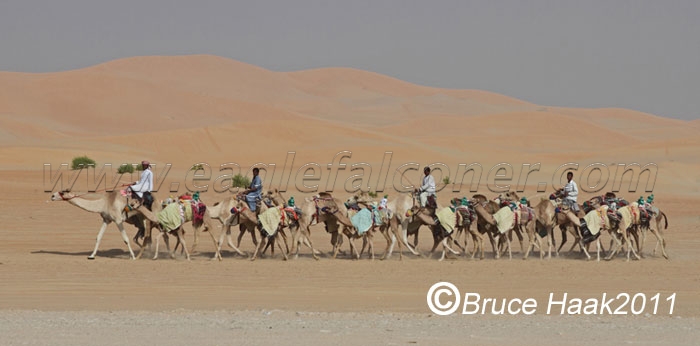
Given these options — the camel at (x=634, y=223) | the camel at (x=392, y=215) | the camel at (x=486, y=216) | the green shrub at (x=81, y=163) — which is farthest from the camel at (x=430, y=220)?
the green shrub at (x=81, y=163)

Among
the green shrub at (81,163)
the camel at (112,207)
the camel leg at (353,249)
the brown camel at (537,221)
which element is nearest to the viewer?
the camel at (112,207)

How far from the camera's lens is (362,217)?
19.8 m

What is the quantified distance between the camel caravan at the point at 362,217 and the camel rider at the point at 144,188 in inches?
1.0

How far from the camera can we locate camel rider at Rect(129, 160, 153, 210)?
19.2 m

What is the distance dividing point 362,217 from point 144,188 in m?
4.21

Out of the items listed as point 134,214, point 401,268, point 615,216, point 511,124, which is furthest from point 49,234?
point 511,124

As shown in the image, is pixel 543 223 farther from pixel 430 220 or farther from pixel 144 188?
pixel 144 188

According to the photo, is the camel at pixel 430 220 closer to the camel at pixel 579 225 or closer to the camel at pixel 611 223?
the camel at pixel 579 225

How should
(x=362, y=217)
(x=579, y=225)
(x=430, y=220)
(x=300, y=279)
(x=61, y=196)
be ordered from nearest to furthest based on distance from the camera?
(x=300, y=279) → (x=61, y=196) → (x=362, y=217) → (x=430, y=220) → (x=579, y=225)

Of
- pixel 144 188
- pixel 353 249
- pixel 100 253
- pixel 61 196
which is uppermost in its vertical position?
pixel 144 188

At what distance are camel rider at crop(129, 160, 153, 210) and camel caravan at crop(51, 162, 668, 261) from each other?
0.02 m

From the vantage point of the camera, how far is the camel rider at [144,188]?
62.9 ft

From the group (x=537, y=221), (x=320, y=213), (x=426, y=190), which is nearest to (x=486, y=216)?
(x=426, y=190)

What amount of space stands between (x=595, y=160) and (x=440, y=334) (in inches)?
2128
